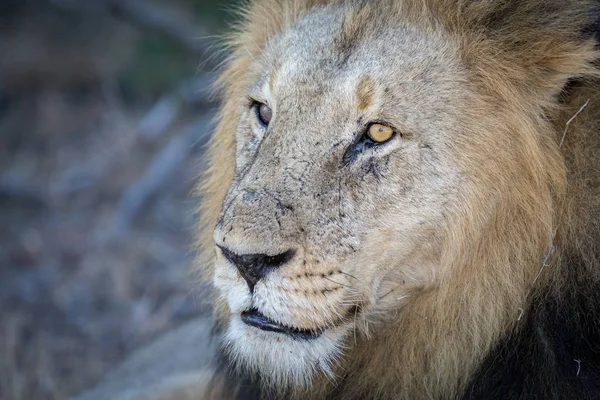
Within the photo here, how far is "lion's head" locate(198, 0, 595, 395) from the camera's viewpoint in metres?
2.71

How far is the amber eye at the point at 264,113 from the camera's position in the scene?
10.3ft

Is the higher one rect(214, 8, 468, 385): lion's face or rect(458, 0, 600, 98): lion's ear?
rect(458, 0, 600, 98): lion's ear

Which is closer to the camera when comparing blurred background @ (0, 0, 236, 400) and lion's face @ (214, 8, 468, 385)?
lion's face @ (214, 8, 468, 385)

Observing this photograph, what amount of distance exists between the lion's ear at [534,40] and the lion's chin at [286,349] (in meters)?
1.02

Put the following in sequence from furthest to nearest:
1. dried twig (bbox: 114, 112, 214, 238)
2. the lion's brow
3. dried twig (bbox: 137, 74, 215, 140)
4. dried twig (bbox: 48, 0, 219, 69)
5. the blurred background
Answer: dried twig (bbox: 48, 0, 219, 69) < dried twig (bbox: 137, 74, 215, 140) < dried twig (bbox: 114, 112, 214, 238) < the blurred background < the lion's brow

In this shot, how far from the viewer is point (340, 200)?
2760 millimetres

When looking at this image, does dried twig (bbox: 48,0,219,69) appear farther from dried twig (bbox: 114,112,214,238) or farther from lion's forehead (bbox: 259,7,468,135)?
lion's forehead (bbox: 259,7,468,135)

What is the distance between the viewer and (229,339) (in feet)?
9.48

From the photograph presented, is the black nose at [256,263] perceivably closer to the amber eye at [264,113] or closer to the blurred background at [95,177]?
the amber eye at [264,113]

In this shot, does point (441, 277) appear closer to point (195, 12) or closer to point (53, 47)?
point (195, 12)

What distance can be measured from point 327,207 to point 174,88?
5905 mm

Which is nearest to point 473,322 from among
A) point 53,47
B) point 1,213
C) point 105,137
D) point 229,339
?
point 229,339

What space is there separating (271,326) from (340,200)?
461 millimetres

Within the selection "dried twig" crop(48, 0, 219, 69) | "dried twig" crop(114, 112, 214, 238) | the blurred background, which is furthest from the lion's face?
"dried twig" crop(48, 0, 219, 69)
